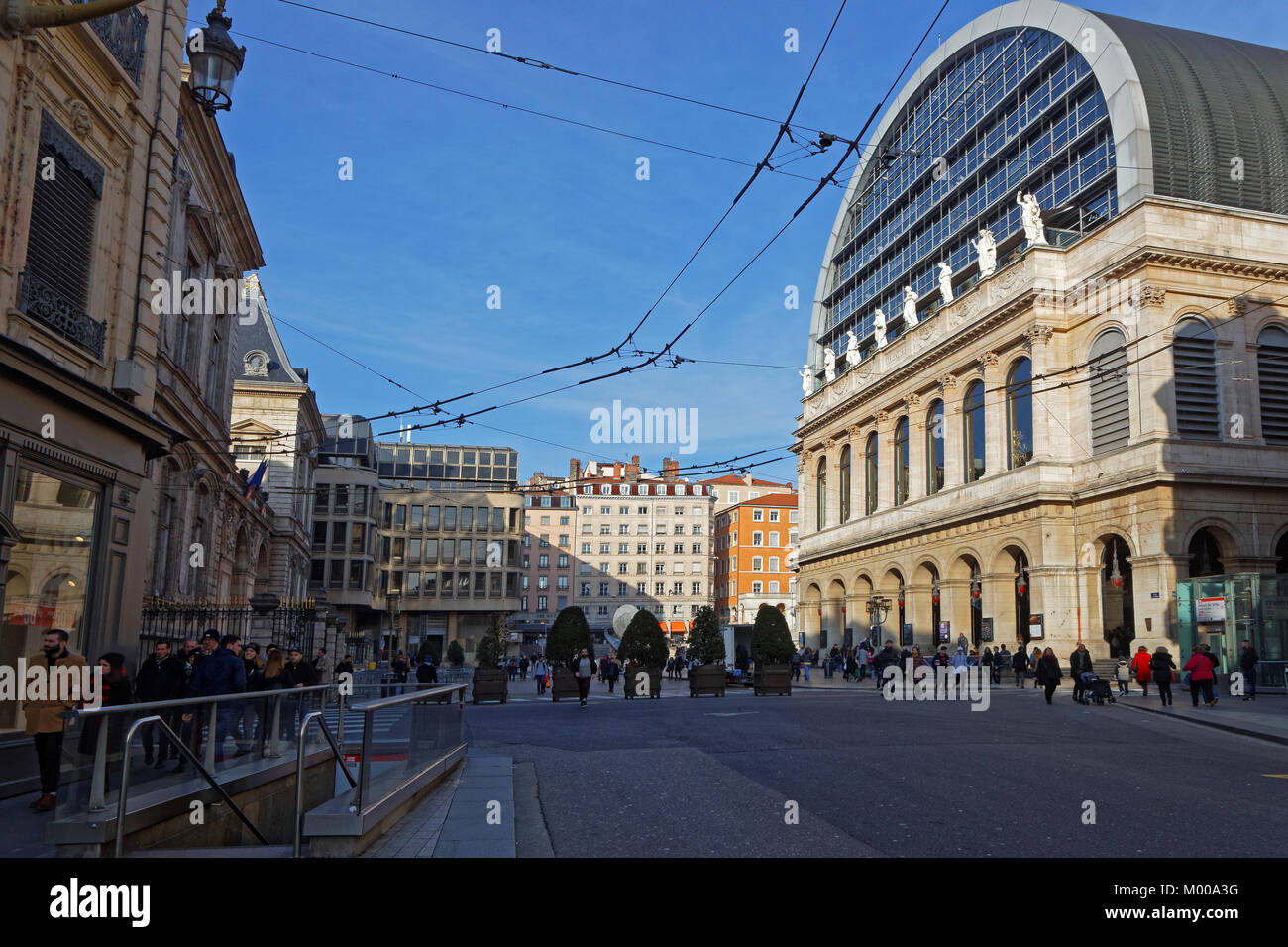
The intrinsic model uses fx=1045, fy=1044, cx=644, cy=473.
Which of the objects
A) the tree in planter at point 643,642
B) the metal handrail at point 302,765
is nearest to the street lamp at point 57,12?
the metal handrail at point 302,765

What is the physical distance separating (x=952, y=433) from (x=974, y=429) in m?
1.34

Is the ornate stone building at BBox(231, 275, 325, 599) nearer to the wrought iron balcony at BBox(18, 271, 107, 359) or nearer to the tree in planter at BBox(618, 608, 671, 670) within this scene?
the tree in planter at BBox(618, 608, 671, 670)

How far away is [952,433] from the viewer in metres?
49.7

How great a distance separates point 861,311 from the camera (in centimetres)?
6956

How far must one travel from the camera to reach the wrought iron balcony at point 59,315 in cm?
1334

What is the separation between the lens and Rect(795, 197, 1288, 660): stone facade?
37719 mm

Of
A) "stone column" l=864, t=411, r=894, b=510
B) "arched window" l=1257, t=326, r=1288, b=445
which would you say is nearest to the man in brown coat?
"arched window" l=1257, t=326, r=1288, b=445

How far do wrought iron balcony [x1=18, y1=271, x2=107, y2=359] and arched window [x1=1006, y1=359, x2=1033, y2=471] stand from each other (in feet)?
120

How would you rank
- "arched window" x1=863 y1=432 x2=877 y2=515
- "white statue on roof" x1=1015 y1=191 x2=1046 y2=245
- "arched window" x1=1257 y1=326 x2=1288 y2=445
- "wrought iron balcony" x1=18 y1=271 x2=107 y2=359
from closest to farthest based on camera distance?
1. "wrought iron balcony" x1=18 y1=271 x2=107 y2=359
2. "arched window" x1=1257 y1=326 x2=1288 y2=445
3. "white statue on roof" x1=1015 y1=191 x2=1046 y2=245
4. "arched window" x1=863 y1=432 x2=877 y2=515

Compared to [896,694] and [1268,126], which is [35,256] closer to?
[896,694]

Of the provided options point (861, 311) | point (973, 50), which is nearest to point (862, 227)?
point (861, 311)

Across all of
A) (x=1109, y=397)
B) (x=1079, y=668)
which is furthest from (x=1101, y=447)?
(x=1079, y=668)

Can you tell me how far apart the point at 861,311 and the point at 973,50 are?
18.1m
